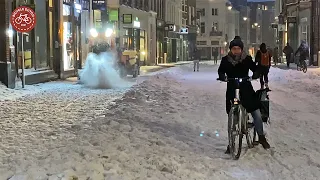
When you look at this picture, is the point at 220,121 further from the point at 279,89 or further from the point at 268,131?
the point at 279,89

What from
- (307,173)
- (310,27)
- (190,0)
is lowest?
(307,173)

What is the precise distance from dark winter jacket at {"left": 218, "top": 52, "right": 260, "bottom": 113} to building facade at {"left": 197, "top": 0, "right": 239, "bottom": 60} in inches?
3398

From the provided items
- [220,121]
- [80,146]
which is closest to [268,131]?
[220,121]

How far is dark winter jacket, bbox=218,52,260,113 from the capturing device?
8.27 metres

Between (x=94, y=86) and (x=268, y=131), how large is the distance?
11650 millimetres

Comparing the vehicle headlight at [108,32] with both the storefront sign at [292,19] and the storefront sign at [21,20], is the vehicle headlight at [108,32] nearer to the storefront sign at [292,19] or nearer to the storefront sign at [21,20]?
the storefront sign at [292,19]

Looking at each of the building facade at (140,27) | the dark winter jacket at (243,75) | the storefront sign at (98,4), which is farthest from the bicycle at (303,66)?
the dark winter jacket at (243,75)

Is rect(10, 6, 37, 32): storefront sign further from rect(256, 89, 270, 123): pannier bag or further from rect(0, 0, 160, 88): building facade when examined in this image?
rect(256, 89, 270, 123): pannier bag

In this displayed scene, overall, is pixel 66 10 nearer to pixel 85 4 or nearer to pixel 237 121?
pixel 85 4

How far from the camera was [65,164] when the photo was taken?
7180 millimetres

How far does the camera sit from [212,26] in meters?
95.9

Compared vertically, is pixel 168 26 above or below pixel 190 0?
below

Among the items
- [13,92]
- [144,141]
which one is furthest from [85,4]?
[144,141]

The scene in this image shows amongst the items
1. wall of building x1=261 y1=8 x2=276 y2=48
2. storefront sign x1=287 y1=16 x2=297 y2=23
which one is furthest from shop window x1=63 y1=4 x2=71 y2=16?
wall of building x1=261 y1=8 x2=276 y2=48
